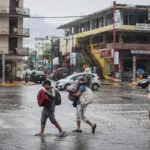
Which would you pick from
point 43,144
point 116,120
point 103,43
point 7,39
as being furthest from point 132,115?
point 103,43

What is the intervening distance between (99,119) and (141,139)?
492 cm

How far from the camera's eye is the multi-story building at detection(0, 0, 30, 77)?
204 ft

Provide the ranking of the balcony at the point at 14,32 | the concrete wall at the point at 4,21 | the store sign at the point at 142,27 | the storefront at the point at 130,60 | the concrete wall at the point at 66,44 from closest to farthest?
the balcony at the point at 14,32 → the concrete wall at the point at 4,21 → the storefront at the point at 130,60 → the store sign at the point at 142,27 → the concrete wall at the point at 66,44

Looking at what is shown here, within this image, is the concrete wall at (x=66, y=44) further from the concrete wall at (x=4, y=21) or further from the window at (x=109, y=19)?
the concrete wall at (x=4, y=21)

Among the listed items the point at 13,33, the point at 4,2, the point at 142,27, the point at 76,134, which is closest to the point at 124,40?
the point at 142,27

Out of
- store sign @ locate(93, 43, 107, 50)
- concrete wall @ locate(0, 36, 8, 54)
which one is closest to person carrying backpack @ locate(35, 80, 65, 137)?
concrete wall @ locate(0, 36, 8, 54)

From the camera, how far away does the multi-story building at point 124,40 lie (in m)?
63.8

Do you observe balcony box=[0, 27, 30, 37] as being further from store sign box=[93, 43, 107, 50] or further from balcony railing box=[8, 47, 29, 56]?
store sign box=[93, 43, 107, 50]

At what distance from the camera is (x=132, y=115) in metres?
18.5

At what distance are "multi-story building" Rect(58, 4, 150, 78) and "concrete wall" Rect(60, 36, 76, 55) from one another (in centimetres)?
1144

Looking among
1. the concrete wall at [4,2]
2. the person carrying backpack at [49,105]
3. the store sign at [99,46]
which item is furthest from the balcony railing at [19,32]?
the person carrying backpack at [49,105]

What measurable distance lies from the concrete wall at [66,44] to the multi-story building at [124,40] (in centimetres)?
1144

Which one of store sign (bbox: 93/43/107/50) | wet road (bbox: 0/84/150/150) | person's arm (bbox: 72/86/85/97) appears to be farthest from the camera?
store sign (bbox: 93/43/107/50)

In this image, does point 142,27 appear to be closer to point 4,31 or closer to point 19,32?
point 19,32
